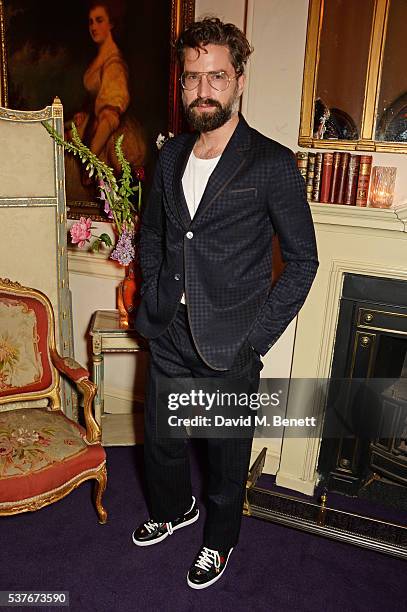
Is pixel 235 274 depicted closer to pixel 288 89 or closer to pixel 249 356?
pixel 249 356

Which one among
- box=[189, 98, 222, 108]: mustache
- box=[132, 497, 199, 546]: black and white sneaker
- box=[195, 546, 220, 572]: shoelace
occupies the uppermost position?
box=[189, 98, 222, 108]: mustache

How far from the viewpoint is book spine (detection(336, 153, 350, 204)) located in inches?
94.6

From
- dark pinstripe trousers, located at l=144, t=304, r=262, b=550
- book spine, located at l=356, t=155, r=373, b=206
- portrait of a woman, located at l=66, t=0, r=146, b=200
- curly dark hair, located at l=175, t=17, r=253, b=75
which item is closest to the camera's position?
curly dark hair, located at l=175, t=17, r=253, b=75

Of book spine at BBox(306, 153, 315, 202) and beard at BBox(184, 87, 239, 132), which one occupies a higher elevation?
beard at BBox(184, 87, 239, 132)

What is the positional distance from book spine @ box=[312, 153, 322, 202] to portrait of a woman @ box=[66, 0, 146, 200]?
1004 millimetres

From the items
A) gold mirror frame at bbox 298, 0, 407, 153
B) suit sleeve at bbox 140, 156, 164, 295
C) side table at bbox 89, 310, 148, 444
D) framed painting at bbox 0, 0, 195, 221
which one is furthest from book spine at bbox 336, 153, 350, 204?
side table at bbox 89, 310, 148, 444

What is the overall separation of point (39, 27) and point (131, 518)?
102 inches

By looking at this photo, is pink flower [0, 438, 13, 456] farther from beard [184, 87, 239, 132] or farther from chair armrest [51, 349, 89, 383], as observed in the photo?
beard [184, 87, 239, 132]

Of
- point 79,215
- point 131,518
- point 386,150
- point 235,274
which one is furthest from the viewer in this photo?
point 79,215

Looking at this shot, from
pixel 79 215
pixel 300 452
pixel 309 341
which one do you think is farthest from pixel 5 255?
pixel 300 452

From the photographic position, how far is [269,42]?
2.51 meters

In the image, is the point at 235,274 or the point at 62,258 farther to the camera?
the point at 62,258

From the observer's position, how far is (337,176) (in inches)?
96.0

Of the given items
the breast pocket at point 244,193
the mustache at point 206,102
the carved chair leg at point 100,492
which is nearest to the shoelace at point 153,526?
the carved chair leg at point 100,492
